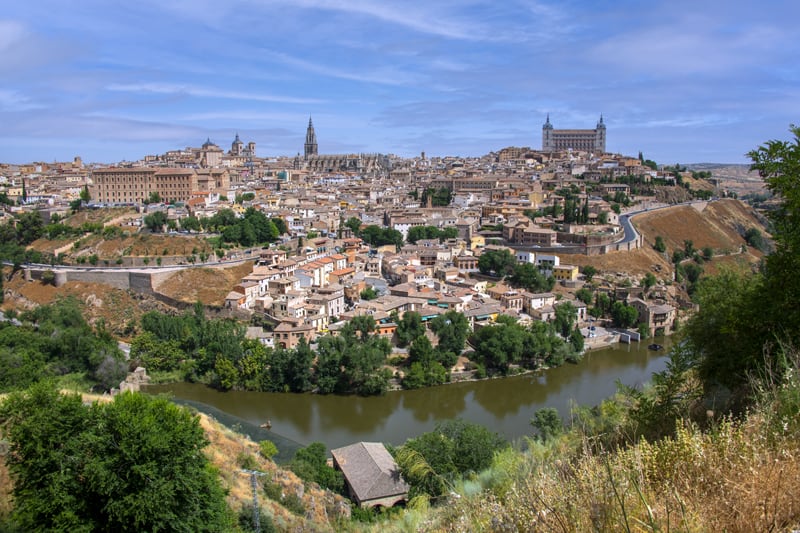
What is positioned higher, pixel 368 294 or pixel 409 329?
pixel 368 294

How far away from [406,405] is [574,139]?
34217 mm

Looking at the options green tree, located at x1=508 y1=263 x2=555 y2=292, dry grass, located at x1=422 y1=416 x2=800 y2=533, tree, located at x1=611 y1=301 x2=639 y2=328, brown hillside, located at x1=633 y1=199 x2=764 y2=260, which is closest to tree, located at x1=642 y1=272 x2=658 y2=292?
tree, located at x1=611 y1=301 x2=639 y2=328


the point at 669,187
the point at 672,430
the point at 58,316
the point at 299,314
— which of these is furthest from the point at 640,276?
the point at 672,430

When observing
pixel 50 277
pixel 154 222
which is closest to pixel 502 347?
pixel 154 222

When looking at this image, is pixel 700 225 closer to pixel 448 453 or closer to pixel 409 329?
pixel 409 329

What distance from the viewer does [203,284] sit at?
13523 mm

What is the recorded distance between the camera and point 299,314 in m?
11.3

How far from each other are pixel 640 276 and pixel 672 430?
14.4m

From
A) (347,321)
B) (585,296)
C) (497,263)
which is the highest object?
(497,263)

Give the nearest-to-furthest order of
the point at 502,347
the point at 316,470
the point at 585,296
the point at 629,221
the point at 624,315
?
1. the point at 316,470
2. the point at 502,347
3. the point at 624,315
4. the point at 585,296
5. the point at 629,221

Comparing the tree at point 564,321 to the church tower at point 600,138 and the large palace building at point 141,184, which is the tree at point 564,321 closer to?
the large palace building at point 141,184

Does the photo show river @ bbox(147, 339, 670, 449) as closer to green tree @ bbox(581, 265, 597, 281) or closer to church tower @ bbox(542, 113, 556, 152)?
green tree @ bbox(581, 265, 597, 281)

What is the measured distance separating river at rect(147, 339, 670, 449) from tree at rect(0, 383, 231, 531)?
165 inches

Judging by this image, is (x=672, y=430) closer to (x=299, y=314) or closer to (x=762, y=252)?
(x=299, y=314)
